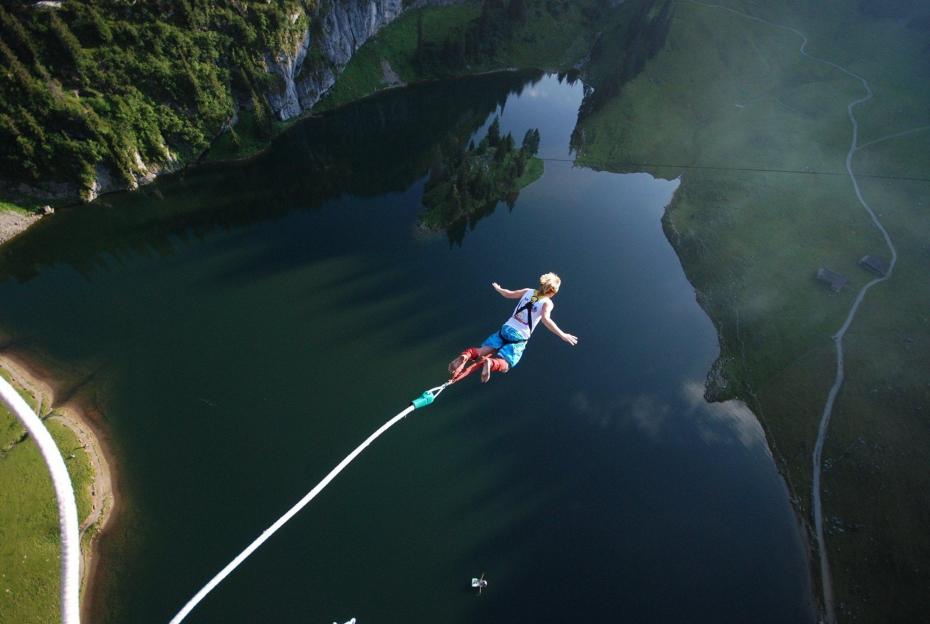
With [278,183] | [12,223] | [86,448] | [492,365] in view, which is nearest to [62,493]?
[492,365]

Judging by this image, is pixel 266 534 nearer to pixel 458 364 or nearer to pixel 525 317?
pixel 458 364

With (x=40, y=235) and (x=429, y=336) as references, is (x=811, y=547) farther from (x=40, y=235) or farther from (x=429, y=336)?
(x=40, y=235)

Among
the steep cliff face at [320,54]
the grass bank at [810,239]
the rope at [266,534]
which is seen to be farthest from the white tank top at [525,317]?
the steep cliff face at [320,54]

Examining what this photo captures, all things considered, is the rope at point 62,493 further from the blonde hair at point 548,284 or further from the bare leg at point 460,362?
the blonde hair at point 548,284

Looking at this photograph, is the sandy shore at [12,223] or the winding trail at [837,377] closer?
the winding trail at [837,377]

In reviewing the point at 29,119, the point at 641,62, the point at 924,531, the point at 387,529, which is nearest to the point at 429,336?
the point at 387,529
